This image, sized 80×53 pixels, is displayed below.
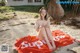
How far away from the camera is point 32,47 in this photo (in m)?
6.49

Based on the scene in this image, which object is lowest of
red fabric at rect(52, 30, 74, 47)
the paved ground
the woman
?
the paved ground

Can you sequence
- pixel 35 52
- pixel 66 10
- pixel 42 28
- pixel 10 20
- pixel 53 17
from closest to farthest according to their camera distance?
pixel 35 52 → pixel 42 28 → pixel 10 20 → pixel 53 17 → pixel 66 10

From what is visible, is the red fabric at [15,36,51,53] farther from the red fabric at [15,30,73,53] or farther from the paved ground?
the paved ground

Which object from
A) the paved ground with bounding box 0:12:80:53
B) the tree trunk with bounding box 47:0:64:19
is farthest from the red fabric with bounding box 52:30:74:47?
the tree trunk with bounding box 47:0:64:19

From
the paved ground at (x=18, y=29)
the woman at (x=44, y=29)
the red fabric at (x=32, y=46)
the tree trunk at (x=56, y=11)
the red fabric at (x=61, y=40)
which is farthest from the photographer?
the tree trunk at (x=56, y=11)

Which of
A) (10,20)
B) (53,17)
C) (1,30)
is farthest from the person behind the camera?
(53,17)

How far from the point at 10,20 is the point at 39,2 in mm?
8315

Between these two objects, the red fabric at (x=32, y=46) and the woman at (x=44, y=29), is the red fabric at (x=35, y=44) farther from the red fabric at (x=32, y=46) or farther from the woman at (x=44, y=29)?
the woman at (x=44, y=29)

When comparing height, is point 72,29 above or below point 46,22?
below

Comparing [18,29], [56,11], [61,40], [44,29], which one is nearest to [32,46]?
[44,29]

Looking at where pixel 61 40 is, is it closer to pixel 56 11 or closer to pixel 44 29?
pixel 44 29

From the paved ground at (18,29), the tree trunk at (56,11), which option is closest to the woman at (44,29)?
the paved ground at (18,29)

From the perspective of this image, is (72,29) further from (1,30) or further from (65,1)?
(65,1)

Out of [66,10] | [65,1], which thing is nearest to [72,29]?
[66,10]
